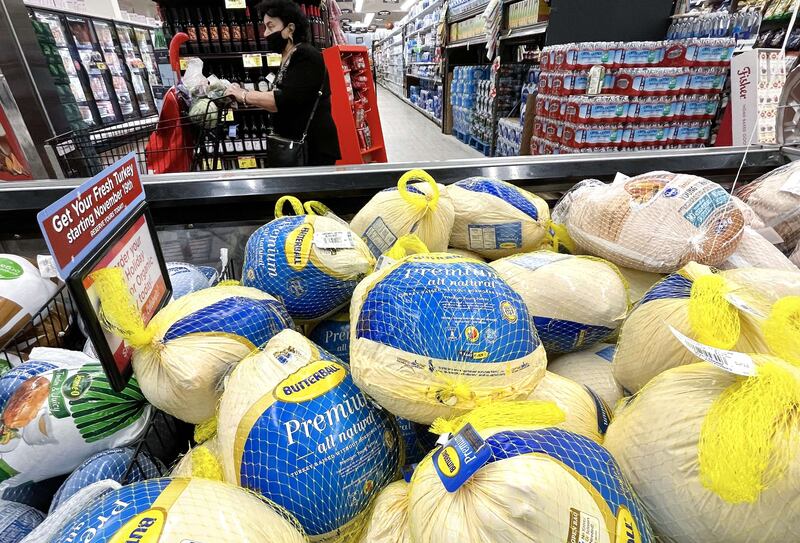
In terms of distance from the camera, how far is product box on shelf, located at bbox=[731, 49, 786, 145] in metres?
2.32

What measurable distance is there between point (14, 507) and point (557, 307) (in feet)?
3.97

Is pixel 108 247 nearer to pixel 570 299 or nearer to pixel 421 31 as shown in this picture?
pixel 570 299

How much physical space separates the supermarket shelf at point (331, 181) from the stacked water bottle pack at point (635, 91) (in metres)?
2.25

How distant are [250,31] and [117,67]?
295 centimetres

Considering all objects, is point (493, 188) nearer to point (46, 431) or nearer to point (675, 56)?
point (46, 431)

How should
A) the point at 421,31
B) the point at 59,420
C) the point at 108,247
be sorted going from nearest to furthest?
the point at 108,247 < the point at 59,420 < the point at 421,31

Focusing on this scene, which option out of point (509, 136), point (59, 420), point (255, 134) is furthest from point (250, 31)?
point (59, 420)

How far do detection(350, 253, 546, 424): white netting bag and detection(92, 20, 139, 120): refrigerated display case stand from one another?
7.01 m

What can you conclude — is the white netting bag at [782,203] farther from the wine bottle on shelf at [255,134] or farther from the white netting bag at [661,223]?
the wine bottle on shelf at [255,134]

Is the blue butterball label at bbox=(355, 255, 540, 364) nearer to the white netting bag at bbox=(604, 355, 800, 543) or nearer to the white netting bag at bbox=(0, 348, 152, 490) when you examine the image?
the white netting bag at bbox=(604, 355, 800, 543)

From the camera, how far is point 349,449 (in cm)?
67

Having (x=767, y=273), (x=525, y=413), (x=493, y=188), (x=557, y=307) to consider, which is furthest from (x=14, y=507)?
(x=767, y=273)

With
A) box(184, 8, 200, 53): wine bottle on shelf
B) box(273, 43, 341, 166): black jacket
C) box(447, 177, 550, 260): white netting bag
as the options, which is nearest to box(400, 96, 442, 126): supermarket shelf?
box(184, 8, 200, 53): wine bottle on shelf

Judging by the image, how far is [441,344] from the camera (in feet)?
2.22
